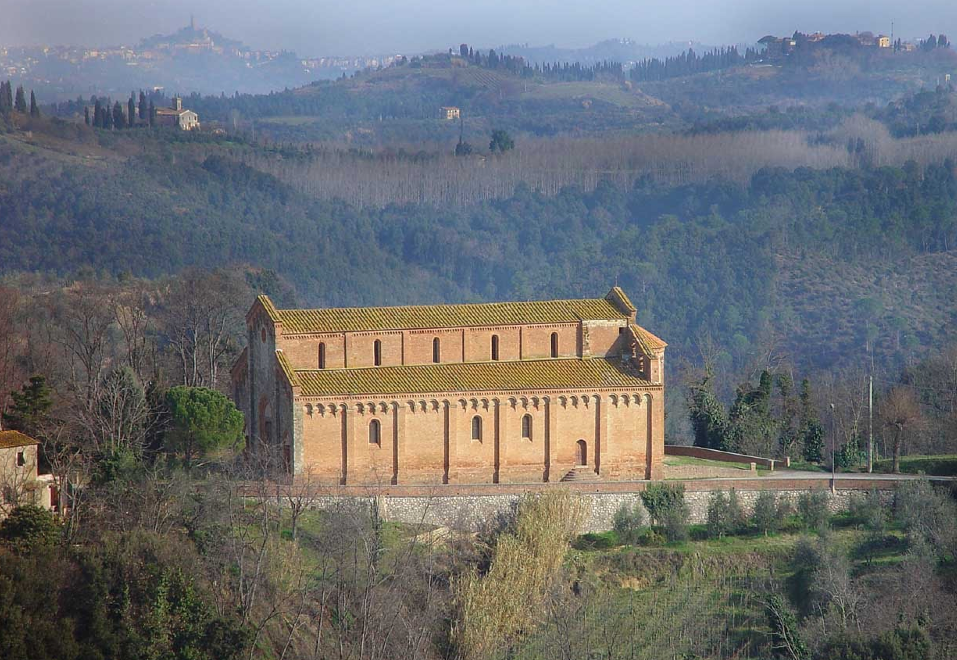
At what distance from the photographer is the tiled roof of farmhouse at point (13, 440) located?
43250mm

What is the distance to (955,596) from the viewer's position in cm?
4694

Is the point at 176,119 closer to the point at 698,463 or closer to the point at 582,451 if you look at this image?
the point at 698,463

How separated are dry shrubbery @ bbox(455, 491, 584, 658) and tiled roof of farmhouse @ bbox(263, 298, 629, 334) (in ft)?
18.5

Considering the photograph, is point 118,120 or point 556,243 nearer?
point 118,120

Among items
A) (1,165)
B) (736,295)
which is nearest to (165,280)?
(1,165)

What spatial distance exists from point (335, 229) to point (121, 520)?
100644 mm

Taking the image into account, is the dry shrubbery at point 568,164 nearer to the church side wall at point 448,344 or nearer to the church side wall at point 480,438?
the church side wall at point 448,344

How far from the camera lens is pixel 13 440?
143ft

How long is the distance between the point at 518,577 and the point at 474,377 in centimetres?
650

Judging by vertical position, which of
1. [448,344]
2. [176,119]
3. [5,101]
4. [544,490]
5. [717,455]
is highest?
[5,101]

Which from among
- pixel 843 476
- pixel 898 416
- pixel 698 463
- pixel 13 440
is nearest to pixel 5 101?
pixel 898 416

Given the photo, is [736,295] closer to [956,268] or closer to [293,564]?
[956,268]

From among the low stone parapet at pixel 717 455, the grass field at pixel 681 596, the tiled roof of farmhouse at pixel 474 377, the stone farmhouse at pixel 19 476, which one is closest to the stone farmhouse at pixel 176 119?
the low stone parapet at pixel 717 455

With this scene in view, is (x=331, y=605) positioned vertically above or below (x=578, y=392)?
below
